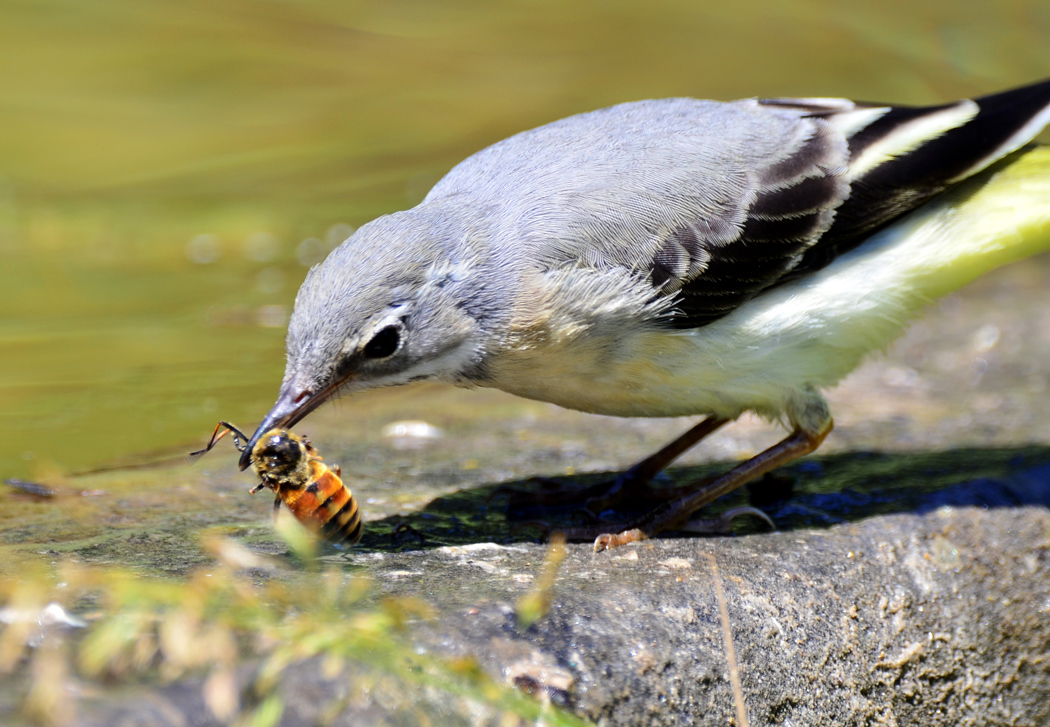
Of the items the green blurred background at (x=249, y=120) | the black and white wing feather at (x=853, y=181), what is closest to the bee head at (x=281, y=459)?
the black and white wing feather at (x=853, y=181)

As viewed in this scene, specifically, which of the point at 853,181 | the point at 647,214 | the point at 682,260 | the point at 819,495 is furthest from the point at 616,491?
the point at 853,181

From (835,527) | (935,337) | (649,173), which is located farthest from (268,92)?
(835,527)

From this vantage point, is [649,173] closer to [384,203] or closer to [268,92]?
[384,203]

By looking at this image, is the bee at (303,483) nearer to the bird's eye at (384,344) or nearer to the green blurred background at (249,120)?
the bird's eye at (384,344)

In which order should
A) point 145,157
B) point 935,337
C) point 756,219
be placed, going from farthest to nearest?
point 145,157, point 935,337, point 756,219

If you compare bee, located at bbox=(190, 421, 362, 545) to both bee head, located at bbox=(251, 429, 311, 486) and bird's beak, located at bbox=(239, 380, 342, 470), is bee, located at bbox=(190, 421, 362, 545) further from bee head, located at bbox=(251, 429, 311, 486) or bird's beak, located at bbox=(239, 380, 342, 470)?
bird's beak, located at bbox=(239, 380, 342, 470)

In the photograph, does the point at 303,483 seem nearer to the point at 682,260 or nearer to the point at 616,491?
the point at 616,491
